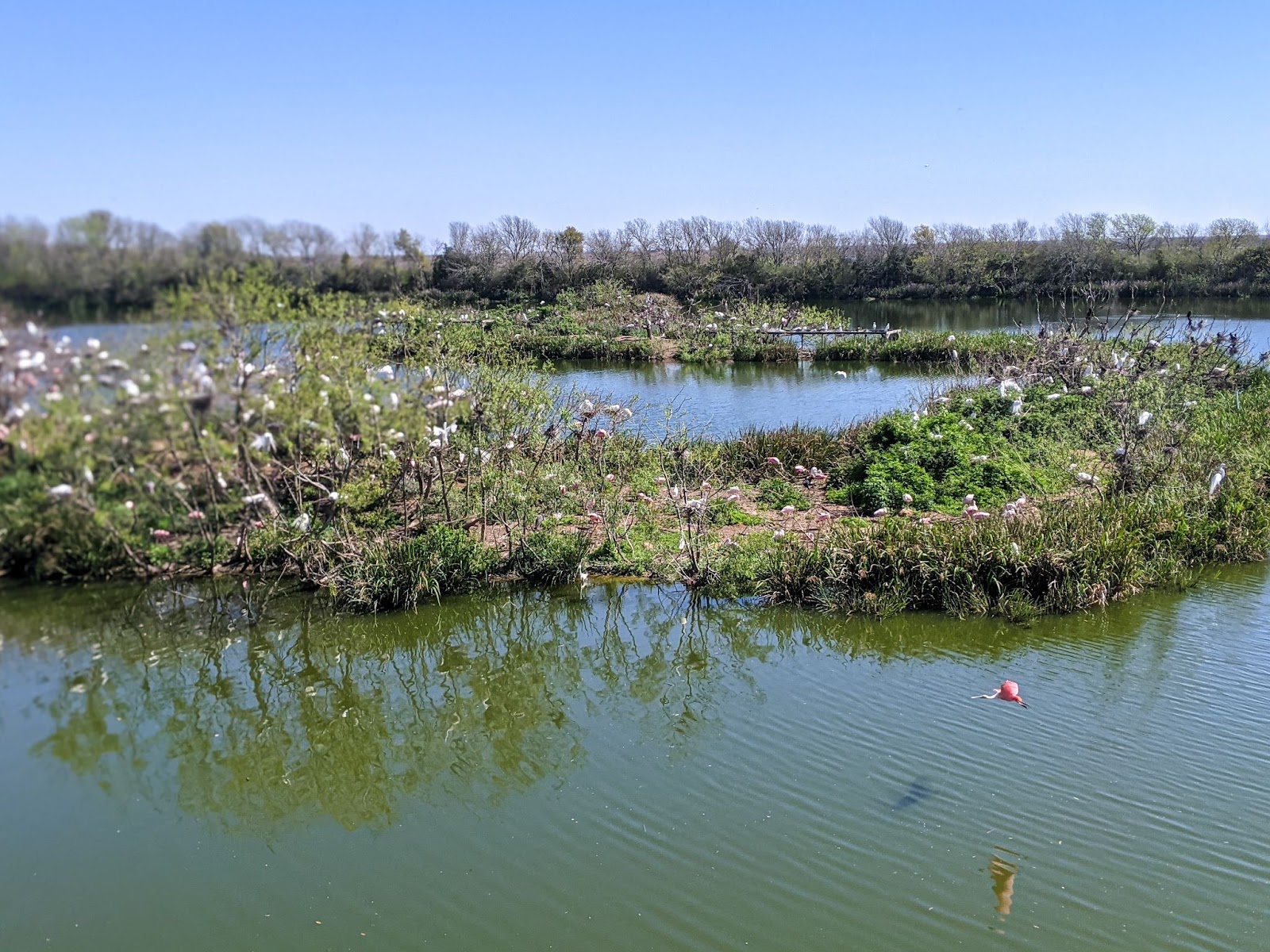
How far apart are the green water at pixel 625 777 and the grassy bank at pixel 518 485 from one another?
447 mm

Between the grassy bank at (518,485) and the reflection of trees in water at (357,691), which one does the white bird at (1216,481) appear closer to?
the grassy bank at (518,485)

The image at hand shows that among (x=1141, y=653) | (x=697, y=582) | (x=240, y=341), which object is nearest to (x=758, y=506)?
(x=697, y=582)

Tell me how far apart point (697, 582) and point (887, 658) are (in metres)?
1.99

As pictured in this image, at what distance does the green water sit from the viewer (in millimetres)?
4824

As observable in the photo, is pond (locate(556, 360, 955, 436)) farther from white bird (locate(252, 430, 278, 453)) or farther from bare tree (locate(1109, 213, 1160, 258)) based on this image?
bare tree (locate(1109, 213, 1160, 258))

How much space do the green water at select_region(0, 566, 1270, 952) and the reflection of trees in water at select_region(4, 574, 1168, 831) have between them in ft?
0.10

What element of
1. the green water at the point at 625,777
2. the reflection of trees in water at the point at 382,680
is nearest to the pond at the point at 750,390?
the reflection of trees in water at the point at 382,680

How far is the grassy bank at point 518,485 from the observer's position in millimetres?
6035

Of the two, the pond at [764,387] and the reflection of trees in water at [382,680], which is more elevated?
the pond at [764,387]

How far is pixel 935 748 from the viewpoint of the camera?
20.3ft

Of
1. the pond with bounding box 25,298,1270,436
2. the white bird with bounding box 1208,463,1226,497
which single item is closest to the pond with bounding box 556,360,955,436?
the pond with bounding box 25,298,1270,436

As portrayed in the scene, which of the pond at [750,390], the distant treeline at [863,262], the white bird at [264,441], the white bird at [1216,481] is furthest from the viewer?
the distant treeline at [863,262]

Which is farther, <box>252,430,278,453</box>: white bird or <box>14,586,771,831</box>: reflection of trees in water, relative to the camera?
<box>252,430,278,453</box>: white bird

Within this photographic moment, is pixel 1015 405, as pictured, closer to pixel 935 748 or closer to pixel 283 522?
pixel 935 748
